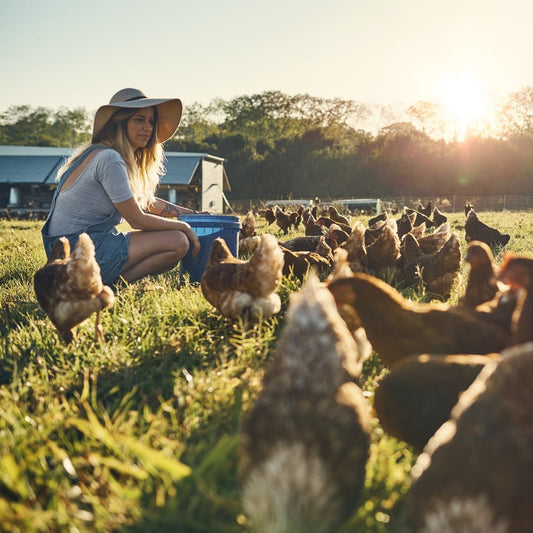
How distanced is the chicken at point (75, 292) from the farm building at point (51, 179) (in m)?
30.4

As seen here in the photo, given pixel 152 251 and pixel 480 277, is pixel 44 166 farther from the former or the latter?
pixel 480 277

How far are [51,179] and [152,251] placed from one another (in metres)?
31.2

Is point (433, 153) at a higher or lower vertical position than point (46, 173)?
higher

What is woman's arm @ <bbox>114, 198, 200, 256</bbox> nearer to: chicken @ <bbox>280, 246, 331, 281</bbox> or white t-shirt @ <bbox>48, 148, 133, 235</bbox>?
white t-shirt @ <bbox>48, 148, 133, 235</bbox>

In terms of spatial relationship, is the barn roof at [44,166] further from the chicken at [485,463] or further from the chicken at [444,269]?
the chicken at [485,463]

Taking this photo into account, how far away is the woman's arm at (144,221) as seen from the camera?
179 inches

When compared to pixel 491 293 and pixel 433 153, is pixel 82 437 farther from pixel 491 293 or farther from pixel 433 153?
pixel 433 153

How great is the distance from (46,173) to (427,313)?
118ft

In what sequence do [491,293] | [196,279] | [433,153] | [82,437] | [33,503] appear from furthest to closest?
[433,153] → [196,279] → [491,293] → [82,437] → [33,503]

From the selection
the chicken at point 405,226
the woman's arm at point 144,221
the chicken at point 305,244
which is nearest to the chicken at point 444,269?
the chicken at point 305,244

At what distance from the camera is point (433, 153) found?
4228cm

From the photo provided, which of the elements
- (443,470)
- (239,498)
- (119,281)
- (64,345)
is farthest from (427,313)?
(119,281)

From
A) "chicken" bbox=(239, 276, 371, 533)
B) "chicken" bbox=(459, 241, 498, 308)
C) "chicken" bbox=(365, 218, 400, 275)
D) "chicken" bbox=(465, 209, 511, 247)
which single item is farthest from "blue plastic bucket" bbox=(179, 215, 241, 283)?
"chicken" bbox=(465, 209, 511, 247)

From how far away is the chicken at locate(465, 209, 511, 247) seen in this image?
8.50m
